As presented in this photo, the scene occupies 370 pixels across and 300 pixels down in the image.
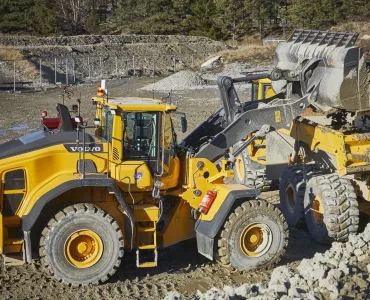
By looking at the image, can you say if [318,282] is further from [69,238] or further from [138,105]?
[138,105]

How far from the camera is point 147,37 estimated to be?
199ft

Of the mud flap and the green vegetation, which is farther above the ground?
the green vegetation

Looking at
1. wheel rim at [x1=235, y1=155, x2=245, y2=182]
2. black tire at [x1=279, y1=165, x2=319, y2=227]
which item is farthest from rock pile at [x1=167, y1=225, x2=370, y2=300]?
wheel rim at [x1=235, y1=155, x2=245, y2=182]

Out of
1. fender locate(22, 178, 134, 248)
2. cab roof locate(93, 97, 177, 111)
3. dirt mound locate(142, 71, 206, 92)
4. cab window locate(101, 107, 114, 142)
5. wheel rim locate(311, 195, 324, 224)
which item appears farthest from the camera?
dirt mound locate(142, 71, 206, 92)

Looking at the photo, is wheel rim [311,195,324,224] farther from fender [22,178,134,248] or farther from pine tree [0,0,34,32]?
pine tree [0,0,34,32]

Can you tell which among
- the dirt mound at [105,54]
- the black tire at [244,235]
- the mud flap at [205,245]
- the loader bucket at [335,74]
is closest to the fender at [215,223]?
the mud flap at [205,245]

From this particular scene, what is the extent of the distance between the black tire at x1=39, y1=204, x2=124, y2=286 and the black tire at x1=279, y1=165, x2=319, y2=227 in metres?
3.86

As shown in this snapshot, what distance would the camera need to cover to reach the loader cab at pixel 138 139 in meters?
8.84

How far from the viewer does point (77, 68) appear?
47.2 meters

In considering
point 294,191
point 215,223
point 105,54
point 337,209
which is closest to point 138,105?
point 215,223

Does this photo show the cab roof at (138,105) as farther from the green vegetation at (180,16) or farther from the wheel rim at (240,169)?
the green vegetation at (180,16)

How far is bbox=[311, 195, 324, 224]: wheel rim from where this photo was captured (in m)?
10.6

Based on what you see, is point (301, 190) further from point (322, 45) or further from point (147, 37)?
point (147, 37)


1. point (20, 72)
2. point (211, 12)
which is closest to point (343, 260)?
point (20, 72)
